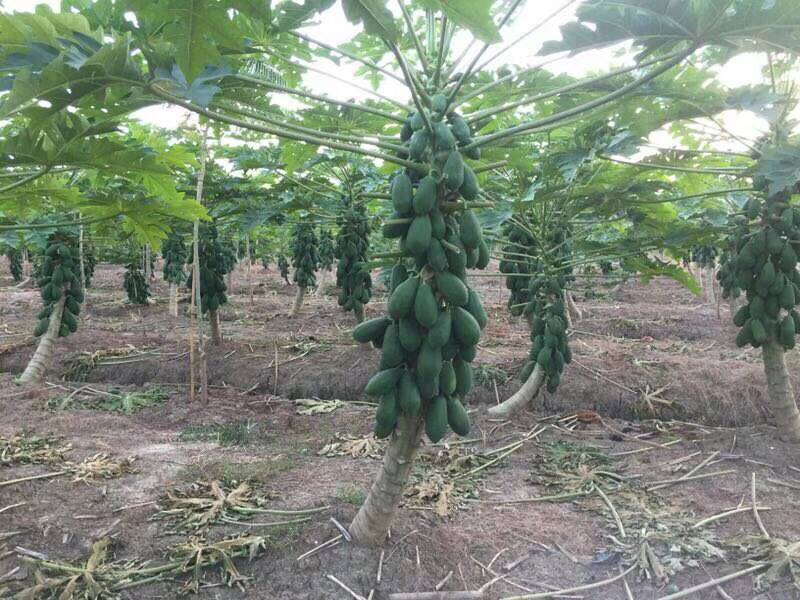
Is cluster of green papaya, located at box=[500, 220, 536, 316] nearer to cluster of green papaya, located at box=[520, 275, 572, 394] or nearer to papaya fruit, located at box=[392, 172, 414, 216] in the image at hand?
cluster of green papaya, located at box=[520, 275, 572, 394]

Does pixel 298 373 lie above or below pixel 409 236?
below

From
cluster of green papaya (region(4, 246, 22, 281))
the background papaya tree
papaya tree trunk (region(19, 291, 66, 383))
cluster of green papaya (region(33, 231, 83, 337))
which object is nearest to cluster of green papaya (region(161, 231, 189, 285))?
cluster of green papaya (region(33, 231, 83, 337))

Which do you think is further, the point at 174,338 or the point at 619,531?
the point at 174,338

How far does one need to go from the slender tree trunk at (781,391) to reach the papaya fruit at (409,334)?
3.35 meters

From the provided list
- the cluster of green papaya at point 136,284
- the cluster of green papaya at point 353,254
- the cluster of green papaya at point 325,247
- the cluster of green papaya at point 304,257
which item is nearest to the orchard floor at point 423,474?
the cluster of green papaya at point 353,254

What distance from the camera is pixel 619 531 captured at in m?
3.40

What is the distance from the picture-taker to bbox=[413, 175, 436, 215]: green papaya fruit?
2432 millimetres

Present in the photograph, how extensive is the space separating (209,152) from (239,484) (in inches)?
201

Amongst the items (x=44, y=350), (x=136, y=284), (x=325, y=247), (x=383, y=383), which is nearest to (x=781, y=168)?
(x=383, y=383)

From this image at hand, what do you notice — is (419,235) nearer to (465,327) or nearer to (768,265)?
(465,327)

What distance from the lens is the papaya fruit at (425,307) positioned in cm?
244

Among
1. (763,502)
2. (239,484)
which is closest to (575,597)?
(763,502)

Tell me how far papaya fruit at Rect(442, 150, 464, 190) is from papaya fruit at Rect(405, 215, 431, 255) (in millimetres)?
182

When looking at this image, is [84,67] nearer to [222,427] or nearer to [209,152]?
[222,427]
